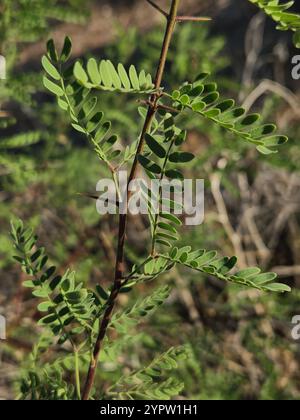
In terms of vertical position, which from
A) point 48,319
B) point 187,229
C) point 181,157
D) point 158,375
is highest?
point 181,157

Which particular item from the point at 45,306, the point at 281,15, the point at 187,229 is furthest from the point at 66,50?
the point at 187,229

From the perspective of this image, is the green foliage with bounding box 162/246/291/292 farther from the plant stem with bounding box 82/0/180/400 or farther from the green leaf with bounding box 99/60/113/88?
the green leaf with bounding box 99/60/113/88

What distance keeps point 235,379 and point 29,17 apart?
1487 millimetres

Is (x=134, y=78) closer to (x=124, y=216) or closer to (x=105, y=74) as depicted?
(x=105, y=74)

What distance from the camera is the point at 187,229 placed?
289cm

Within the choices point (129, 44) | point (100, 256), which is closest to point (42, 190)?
point (100, 256)

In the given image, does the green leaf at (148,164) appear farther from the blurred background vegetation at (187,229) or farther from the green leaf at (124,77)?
the blurred background vegetation at (187,229)

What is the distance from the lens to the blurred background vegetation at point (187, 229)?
2123 mm

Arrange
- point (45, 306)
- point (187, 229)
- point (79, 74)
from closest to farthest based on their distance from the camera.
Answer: point (79, 74) → point (45, 306) → point (187, 229)

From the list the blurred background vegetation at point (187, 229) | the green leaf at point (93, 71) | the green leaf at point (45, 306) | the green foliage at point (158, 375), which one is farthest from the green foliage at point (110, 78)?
the blurred background vegetation at point (187, 229)

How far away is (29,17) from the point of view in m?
1.97

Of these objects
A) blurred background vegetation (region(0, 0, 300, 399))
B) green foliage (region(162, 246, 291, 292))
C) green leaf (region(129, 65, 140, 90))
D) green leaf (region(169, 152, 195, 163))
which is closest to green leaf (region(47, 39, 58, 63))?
green leaf (region(129, 65, 140, 90))
